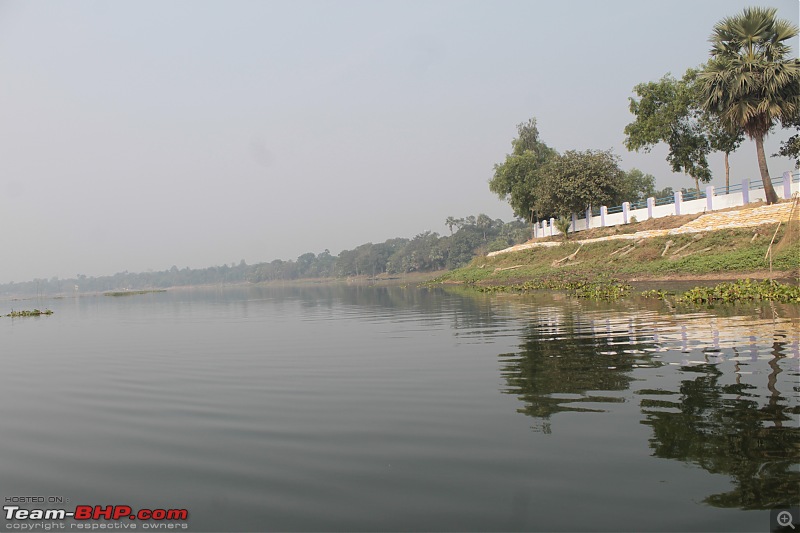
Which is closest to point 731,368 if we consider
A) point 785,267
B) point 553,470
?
point 553,470

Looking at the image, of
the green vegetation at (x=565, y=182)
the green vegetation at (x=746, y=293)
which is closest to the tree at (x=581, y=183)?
the green vegetation at (x=565, y=182)

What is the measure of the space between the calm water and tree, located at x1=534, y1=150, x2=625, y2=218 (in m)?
47.2

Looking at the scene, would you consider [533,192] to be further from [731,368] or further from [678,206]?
[731,368]

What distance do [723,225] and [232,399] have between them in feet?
137

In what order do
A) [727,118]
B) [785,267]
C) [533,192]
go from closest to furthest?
[785,267]
[727,118]
[533,192]

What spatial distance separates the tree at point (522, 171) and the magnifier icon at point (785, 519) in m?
67.5

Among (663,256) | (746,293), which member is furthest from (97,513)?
(663,256)

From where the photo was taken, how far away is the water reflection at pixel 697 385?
17.5 feet

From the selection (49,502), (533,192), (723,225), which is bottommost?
(49,502)

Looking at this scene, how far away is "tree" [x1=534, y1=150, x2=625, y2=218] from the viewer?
195 ft

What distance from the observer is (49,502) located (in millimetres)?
5547


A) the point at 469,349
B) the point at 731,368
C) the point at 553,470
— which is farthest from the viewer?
the point at 469,349

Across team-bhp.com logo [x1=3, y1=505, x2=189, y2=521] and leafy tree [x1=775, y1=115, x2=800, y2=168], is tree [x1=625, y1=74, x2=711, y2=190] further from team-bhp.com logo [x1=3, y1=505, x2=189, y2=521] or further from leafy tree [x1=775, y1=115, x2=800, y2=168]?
team-bhp.com logo [x1=3, y1=505, x2=189, y2=521]

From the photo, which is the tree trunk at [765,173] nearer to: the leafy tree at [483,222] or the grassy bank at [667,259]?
the grassy bank at [667,259]
